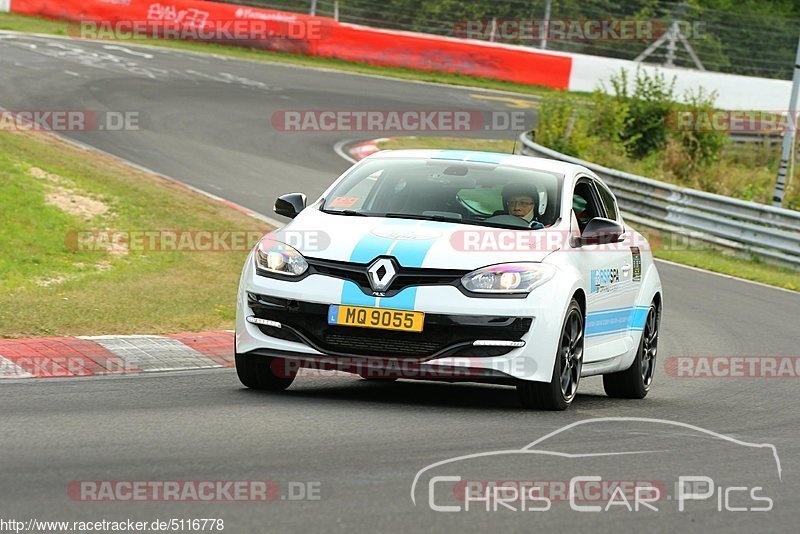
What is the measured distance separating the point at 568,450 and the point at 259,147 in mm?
19011

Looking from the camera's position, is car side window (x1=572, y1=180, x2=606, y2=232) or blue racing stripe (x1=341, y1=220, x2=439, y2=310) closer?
blue racing stripe (x1=341, y1=220, x2=439, y2=310)

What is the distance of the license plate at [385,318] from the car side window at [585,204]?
6.63 feet

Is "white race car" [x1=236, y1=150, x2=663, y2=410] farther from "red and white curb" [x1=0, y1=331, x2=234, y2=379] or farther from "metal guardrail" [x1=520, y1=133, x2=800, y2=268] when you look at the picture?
"metal guardrail" [x1=520, y1=133, x2=800, y2=268]

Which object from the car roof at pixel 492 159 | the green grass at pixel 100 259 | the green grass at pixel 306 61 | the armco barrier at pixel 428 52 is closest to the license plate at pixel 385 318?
the car roof at pixel 492 159

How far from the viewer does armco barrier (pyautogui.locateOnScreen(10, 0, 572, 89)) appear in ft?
128

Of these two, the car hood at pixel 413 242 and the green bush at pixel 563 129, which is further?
the green bush at pixel 563 129

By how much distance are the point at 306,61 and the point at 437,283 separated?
3194 cm

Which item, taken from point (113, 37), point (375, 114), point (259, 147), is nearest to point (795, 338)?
point (259, 147)

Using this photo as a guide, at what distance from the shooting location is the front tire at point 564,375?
27.7ft

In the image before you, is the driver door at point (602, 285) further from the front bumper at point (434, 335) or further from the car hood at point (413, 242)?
the front bumper at point (434, 335)

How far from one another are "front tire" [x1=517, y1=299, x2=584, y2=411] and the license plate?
0.77 m

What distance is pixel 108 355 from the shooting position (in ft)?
32.9

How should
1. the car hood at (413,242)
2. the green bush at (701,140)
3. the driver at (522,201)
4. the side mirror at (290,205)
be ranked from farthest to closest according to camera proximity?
the green bush at (701,140)
the side mirror at (290,205)
the driver at (522,201)
the car hood at (413,242)

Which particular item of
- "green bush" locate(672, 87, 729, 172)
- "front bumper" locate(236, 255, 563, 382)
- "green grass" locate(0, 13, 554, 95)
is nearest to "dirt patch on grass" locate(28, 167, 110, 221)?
"front bumper" locate(236, 255, 563, 382)
